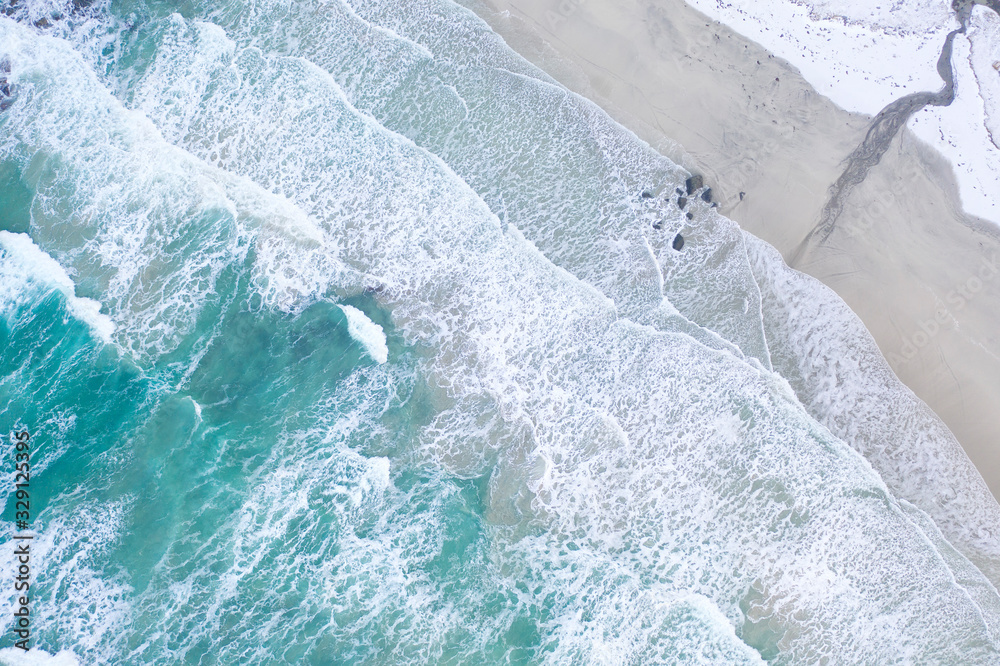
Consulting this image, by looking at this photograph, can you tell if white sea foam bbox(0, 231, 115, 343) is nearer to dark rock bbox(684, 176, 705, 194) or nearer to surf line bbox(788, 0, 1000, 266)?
dark rock bbox(684, 176, 705, 194)

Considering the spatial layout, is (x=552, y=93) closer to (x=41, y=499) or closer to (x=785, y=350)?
(x=785, y=350)

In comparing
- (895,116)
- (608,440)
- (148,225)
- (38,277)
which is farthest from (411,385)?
(895,116)

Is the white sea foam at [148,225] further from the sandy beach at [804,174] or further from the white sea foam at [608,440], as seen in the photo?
the sandy beach at [804,174]

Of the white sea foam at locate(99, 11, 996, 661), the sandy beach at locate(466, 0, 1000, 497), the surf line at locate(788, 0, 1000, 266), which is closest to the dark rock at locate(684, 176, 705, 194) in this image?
the sandy beach at locate(466, 0, 1000, 497)

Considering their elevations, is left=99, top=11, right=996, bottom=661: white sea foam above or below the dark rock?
below

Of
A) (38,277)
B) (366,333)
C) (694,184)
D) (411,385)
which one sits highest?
(694,184)

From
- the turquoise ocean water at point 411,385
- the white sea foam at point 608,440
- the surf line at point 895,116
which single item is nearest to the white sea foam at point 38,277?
the turquoise ocean water at point 411,385

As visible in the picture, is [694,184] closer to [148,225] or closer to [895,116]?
[895,116]
